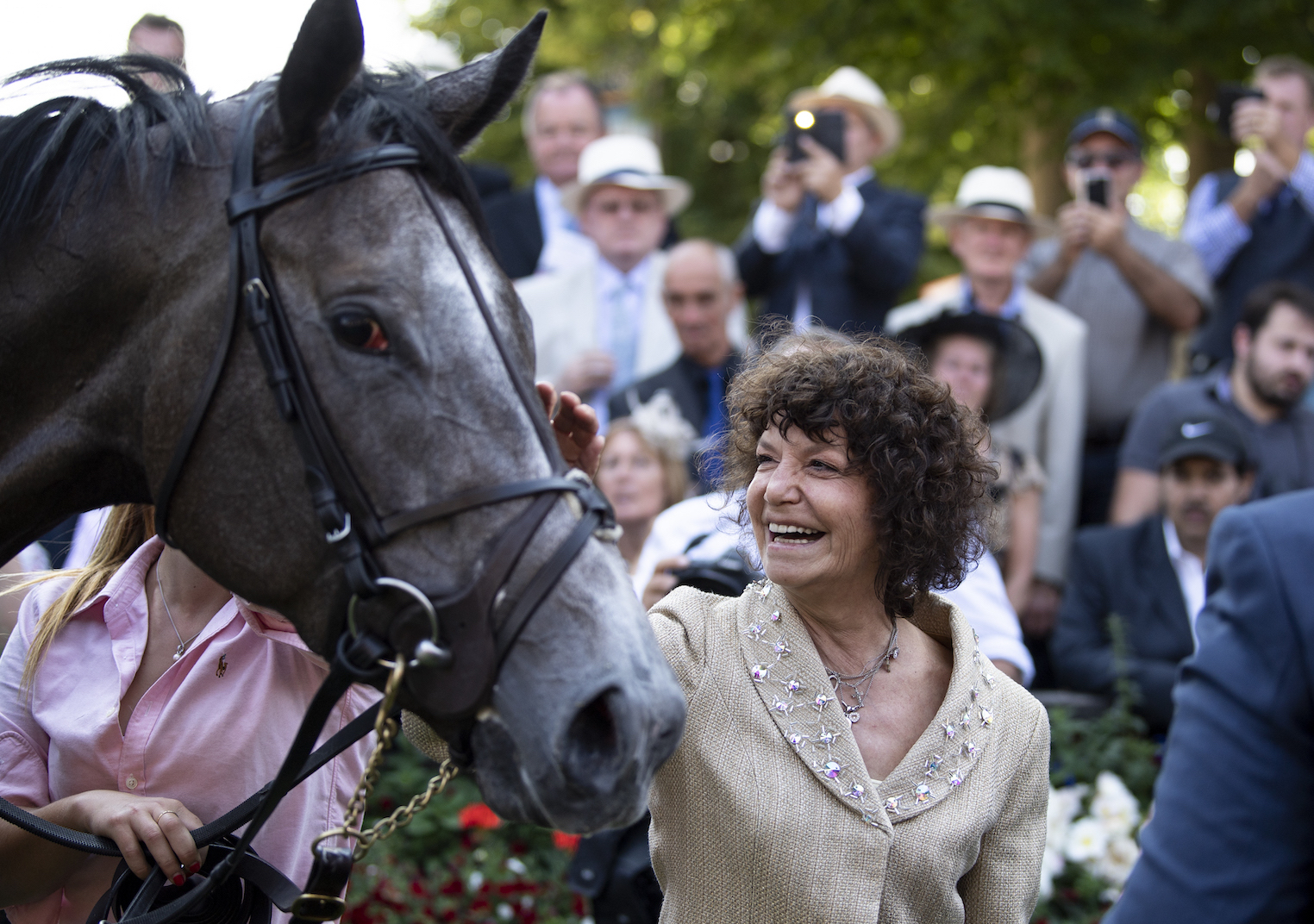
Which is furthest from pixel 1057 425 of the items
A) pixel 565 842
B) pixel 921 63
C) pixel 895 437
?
pixel 921 63

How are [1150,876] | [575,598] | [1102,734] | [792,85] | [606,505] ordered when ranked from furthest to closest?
[792,85] → [1102,734] → [606,505] → [575,598] → [1150,876]

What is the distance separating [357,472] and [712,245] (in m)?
4.75

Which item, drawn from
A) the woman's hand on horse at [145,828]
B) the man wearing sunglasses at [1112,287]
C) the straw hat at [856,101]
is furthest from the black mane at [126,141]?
the straw hat at [856,101]

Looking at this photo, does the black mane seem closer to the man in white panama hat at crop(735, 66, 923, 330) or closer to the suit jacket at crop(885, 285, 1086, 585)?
the man in white panama hat at crop(735, 66, 923, 330)

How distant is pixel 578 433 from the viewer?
281 centimetres

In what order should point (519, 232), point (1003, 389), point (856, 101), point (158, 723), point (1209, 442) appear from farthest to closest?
point (856, 101), point (519, 232), point (1003, 389), point (1209, 442), point (158, 723)

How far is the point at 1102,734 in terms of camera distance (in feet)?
18.3

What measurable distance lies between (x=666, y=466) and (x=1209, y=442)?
2.66 meters

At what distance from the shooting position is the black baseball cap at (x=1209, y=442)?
584 centimetres

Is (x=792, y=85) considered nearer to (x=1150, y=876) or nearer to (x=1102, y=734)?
(x=1102, y=734)

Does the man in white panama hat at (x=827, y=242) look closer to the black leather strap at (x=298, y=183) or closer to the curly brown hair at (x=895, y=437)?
the curly brown hair at (x=895, y=437)

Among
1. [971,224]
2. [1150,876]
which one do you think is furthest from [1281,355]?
[1150,876]

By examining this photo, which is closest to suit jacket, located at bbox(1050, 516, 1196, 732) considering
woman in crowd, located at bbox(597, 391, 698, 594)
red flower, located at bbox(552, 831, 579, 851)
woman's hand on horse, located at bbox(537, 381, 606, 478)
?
woman in crowd, located at bbox(597, 391, 698, 594)

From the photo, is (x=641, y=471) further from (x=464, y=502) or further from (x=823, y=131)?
(x=464, y=502)
